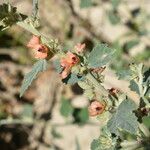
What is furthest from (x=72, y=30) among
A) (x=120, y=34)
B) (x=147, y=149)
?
(x=147, y=149)

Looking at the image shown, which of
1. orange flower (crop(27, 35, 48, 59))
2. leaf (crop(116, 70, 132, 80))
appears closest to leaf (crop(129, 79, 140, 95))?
leaf (crop(116, 70, 132, 80))

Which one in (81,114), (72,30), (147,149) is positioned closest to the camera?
(147,149)

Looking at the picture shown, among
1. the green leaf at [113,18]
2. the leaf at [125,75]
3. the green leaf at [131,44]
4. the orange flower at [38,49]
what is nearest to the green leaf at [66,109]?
the green leaf at [131,44]

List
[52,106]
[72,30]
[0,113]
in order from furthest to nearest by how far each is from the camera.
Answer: [72,30] < [52,106] < [0,113]

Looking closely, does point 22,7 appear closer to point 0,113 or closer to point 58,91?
point 58,91

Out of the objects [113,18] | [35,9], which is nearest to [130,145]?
[35,9]

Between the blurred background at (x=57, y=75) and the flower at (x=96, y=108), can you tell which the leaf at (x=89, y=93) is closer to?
the flower at (x=96, y=108)
